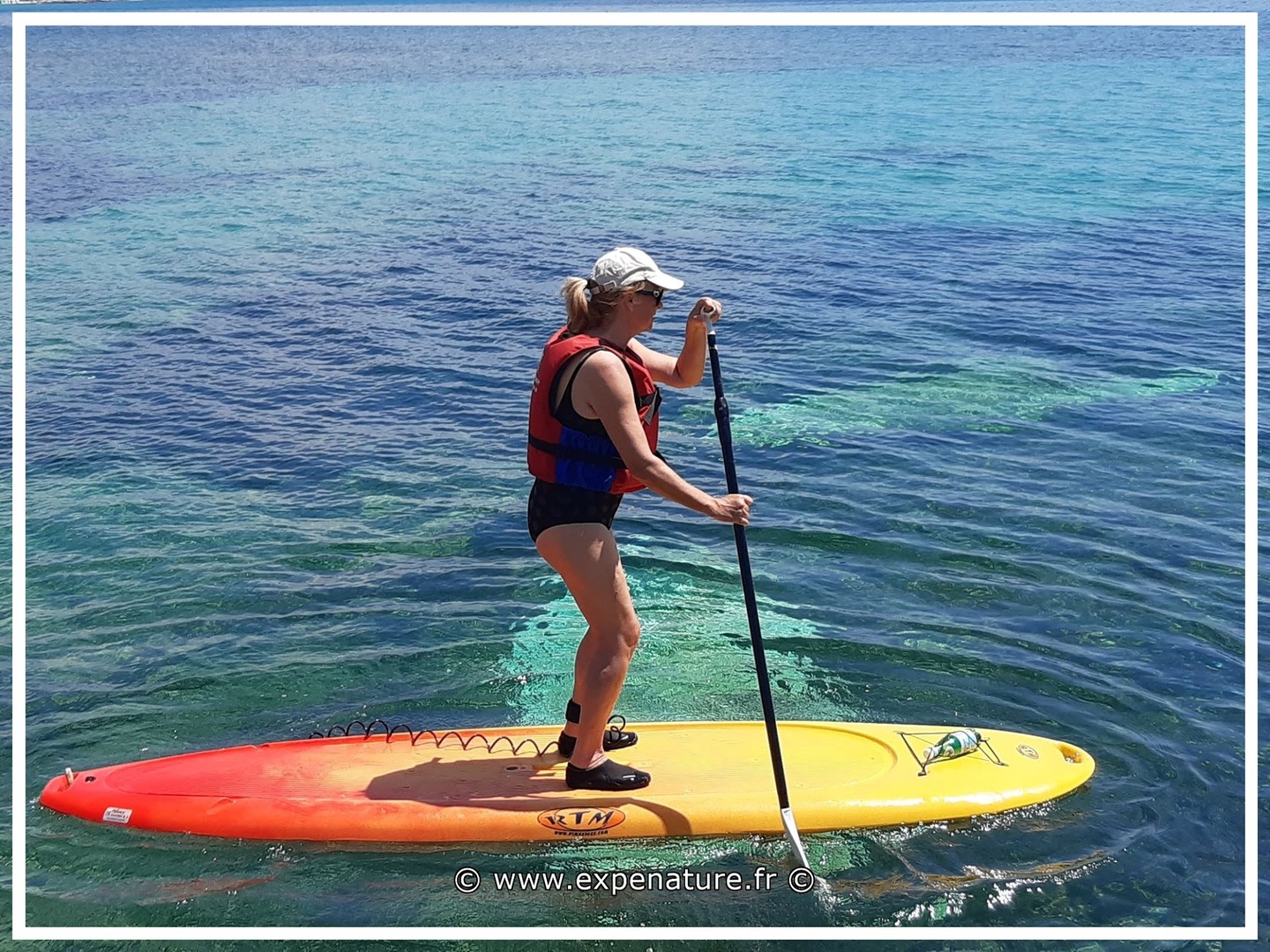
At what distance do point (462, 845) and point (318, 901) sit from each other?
0.64m

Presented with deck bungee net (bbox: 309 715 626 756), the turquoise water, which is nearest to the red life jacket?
deck bungee net (bbox: 309 715 626 756)

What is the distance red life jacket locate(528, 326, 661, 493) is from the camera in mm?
5129

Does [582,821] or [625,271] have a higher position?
[625,271]

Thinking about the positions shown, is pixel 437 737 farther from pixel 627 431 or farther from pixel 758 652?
pixel 627 431

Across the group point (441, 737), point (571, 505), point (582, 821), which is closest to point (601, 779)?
point (582, 821)

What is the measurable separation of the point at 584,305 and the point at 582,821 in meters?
2.17

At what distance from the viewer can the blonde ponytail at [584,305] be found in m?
5.20

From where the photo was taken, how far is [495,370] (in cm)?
1290

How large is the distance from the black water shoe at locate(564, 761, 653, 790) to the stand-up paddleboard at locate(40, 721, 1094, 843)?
0.14 ft

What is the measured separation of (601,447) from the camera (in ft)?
17.0

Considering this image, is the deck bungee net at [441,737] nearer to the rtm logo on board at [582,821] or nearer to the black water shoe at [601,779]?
the black water shoe at [601,779]

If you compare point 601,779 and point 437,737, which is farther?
point 437,737

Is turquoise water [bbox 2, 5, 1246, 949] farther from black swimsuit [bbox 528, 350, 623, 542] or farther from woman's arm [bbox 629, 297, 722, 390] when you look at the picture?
woman's arm [bbox 629, 297, 722, 390]

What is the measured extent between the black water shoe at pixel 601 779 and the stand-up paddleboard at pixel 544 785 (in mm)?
42
